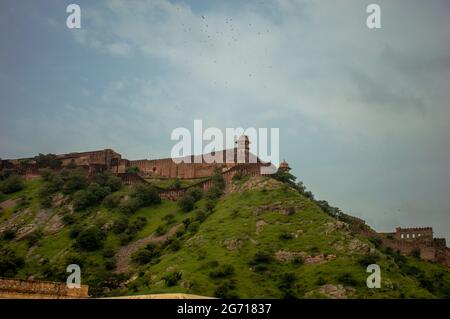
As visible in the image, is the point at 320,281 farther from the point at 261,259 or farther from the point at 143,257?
the point at 143,257

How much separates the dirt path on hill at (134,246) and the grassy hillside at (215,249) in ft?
0.47

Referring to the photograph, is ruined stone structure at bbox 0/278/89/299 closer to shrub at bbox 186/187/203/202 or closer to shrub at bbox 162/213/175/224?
shrub at bbox 162/213/175/224

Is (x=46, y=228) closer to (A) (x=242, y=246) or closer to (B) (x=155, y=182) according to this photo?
(B) (x=155, y=182)

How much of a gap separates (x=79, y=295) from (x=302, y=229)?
138ft

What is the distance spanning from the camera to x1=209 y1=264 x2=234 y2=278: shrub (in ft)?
216

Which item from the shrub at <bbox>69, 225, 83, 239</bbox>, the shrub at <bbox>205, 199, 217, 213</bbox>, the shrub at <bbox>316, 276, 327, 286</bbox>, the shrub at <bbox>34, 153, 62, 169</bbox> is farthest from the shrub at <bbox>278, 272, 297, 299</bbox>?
the shrub at <bbox>34, 153, 62, 169</bbox>

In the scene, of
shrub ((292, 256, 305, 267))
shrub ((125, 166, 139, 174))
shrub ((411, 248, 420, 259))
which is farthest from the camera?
shrub ((125, 166, 139, 174))

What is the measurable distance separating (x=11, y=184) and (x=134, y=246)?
30.0m

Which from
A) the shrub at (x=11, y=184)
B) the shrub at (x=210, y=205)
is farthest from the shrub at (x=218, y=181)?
the shrub at (x=11, y=184)

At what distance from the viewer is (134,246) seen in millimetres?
84562

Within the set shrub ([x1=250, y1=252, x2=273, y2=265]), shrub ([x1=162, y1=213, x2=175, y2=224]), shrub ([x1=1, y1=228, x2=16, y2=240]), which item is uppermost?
shrub ([x1=162, y1=213, x2=175, y2=224])

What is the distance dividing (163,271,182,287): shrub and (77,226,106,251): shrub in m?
20.1

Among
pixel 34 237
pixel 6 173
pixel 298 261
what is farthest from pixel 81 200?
pixel 298 261

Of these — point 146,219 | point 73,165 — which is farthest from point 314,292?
point 73,165
